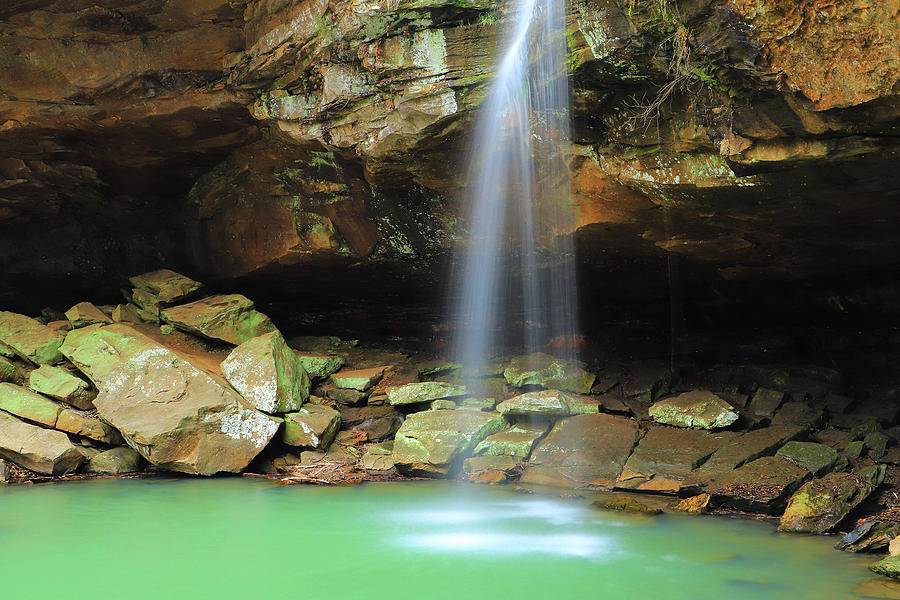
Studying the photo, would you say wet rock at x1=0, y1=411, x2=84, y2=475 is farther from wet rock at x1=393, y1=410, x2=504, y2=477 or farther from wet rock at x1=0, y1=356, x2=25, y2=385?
wet rock at x1=393, y1=410, x2=504, y2=477

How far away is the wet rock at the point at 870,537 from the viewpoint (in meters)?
5.14

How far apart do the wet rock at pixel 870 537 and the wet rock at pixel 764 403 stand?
3209mm

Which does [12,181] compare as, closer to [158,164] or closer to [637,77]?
[158,164]

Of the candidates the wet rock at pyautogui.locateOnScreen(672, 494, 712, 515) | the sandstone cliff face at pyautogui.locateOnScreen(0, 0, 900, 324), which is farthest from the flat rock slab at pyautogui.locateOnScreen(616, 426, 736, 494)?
the sandstone cliff face at pyautogui.locateOnScreen(0, 0, 900, 324)

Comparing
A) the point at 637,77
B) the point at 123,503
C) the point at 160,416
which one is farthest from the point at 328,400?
the point at 637,77

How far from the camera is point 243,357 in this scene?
9297 mm

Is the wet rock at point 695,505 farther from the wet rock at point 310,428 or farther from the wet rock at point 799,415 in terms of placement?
the wet rock at point 310,428

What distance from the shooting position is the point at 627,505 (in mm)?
6520

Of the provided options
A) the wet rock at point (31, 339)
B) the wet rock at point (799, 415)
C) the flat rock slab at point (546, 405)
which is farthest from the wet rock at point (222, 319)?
the wet rock at point (799, 415)

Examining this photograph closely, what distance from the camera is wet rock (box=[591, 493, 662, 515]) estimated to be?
639cm

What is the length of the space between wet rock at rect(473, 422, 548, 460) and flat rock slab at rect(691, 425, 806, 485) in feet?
6.79

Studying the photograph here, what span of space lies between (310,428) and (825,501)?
588 cm

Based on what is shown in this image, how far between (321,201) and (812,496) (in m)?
7.54

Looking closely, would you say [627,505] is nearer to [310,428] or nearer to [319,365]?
[310,428]
